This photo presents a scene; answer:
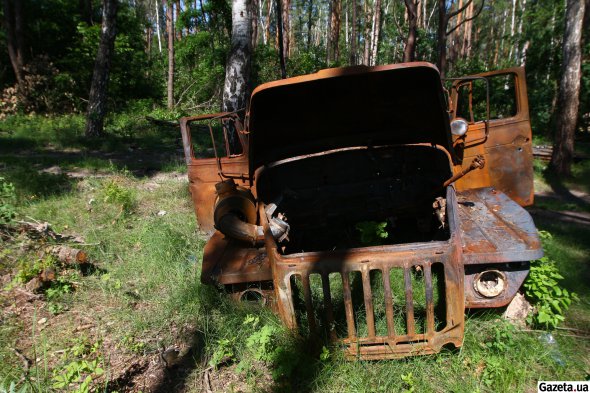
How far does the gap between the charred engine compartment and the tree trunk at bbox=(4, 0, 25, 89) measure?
14.3 m

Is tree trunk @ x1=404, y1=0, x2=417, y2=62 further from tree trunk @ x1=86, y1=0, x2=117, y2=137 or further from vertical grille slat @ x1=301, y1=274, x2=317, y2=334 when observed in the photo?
vertical grille slat @ x1=301, y1=274, x2=317, y2=334

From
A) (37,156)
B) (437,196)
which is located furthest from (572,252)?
(37,156)

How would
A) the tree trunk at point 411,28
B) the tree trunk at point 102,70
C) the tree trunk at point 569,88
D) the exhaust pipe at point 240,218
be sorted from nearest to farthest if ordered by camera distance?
the exhaust pipe at point 240,218, the tree trunk at point 411,28, the tree trunk at point 569,88, the tree trunk at point 102,70

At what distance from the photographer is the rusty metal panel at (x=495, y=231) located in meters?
2.72

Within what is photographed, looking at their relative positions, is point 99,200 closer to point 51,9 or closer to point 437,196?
point 437,196

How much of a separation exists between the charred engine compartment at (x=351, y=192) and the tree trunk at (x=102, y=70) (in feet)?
26.5

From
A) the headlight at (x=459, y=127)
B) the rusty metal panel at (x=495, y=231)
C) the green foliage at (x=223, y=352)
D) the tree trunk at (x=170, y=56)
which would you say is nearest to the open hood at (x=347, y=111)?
the headlight at (x=459, y=127)

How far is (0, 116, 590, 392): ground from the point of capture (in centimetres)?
252

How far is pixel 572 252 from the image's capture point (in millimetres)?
4516

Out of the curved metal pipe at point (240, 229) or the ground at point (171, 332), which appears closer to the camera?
the ground at point (171, 332)

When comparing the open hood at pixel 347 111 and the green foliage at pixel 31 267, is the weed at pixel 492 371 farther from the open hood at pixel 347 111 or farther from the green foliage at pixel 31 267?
the green foliage at pixel 31 267

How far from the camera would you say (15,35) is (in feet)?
44.3

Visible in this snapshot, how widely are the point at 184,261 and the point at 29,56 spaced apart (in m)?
15.0

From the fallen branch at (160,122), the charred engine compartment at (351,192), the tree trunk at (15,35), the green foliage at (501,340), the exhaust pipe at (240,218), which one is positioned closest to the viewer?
the green foliage at (501,340)
